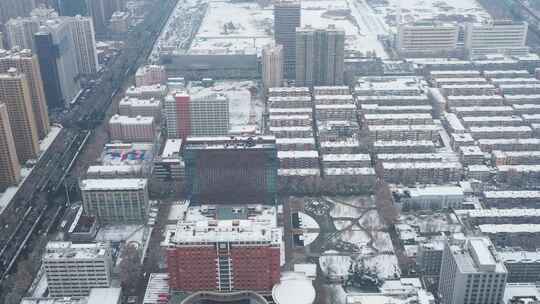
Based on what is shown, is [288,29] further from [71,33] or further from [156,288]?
[156,288]

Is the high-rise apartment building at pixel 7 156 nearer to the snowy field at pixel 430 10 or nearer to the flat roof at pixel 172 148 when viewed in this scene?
the flat roof at pixel 172 148

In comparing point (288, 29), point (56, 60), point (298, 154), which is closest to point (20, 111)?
point (56, 60)

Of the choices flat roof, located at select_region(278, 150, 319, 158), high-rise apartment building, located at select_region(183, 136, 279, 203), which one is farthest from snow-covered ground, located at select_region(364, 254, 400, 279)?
flat roof, located at select_region(278, 150, 319, 158)

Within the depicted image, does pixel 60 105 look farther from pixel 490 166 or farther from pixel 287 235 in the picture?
pixel 490 166

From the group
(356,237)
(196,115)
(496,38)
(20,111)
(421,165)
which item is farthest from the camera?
(496,38)

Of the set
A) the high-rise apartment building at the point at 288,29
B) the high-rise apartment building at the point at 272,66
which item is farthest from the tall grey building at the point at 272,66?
the high-rise apartment building at the point at 288,29

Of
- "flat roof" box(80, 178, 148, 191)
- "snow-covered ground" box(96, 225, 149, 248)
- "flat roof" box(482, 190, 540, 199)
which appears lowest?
"snow-covered ground" box(96, 225, 149, 248)

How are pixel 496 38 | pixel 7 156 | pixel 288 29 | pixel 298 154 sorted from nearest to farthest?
pixel 7 156 → pixel 298 154 → pixel 288 29 → pixel 496 38

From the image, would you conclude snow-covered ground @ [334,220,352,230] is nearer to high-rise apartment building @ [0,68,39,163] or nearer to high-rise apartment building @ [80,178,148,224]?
high-rise apartment building @ [80,178,148,224]
